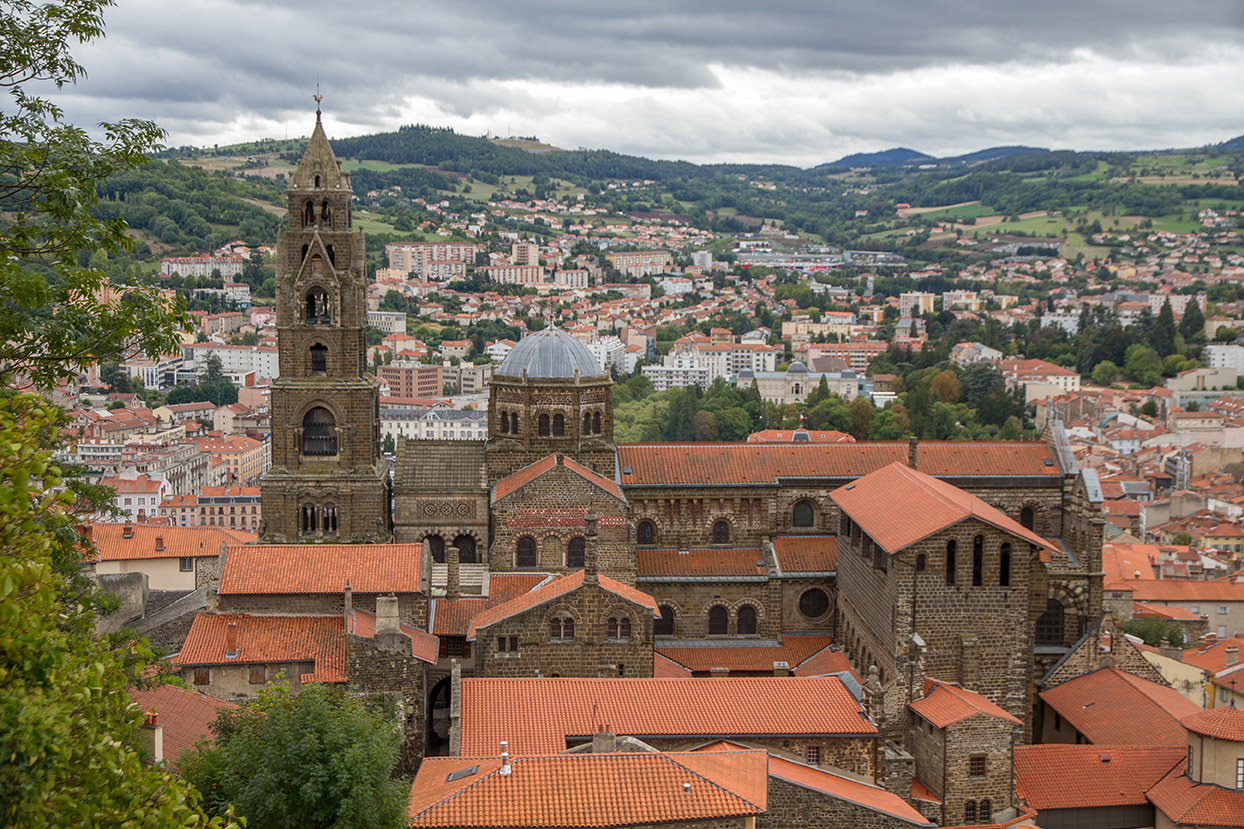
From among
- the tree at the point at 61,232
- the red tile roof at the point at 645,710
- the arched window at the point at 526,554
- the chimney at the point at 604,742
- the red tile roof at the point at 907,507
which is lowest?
the red tile roof at the point at 645,710

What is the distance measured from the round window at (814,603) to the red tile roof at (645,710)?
12.4 m

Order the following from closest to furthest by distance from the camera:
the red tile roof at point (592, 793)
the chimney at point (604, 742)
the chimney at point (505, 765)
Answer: the red tile roof at point (592, 793)
the chimney at point (505, 765)
the chimney at point (604, 742)

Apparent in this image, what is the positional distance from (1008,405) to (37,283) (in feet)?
396

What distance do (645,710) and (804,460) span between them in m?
19.0

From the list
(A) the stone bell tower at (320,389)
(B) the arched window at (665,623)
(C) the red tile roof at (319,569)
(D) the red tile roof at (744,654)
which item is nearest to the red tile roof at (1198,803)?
(D) the red tile roof at (744,654)

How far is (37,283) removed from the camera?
17328mm

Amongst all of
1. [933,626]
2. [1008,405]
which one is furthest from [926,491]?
[1008,405]

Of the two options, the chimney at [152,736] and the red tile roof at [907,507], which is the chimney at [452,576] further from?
the chimney at [152,736]

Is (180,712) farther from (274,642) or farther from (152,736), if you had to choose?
(152,736)

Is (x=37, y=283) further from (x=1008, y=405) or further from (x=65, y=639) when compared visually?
(x=1008, y=405)

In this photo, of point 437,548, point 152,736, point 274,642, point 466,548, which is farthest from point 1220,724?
point 152,736

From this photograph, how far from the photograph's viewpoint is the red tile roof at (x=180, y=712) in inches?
1225

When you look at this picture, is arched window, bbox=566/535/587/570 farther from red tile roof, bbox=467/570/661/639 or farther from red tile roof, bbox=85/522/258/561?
red tile roof, bbox=85/522/258/561

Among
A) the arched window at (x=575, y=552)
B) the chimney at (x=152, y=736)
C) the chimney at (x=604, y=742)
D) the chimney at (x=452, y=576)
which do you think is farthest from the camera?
the arched window at (x=575, y=552)
